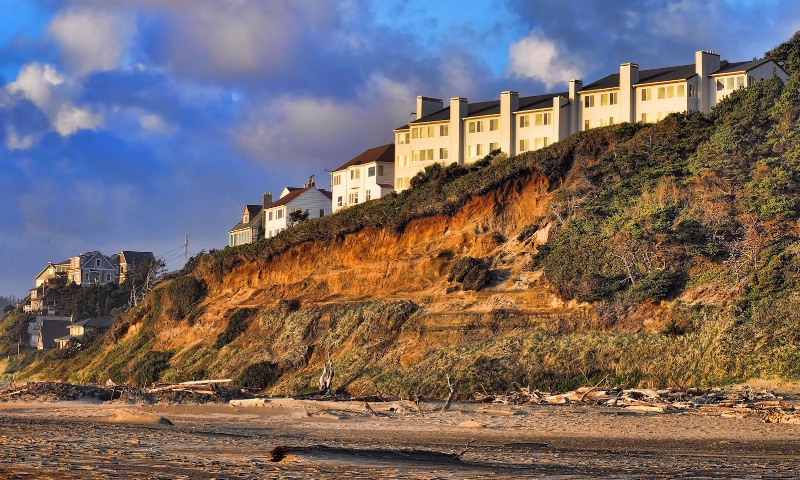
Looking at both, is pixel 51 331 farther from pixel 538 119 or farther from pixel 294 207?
pixel 538 119

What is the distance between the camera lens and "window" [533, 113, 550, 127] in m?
63.3

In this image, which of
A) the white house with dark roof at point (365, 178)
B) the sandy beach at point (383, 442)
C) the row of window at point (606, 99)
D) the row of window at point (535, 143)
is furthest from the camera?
the white house with dark roof at point (365, 178)

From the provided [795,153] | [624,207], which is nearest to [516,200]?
[624,207]

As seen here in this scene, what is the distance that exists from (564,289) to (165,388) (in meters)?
17.1

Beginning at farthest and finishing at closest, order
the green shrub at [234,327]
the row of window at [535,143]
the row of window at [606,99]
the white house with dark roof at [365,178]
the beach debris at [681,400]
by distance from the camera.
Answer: the white house with dark roof at [365,178]
the row of window at [535,143]
the row of window at [606,99]
the green shrub at [234,327]
the beach debris at [681,400]

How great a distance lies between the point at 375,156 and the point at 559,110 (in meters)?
16.7

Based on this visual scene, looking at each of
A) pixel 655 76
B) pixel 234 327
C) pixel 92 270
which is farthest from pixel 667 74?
pixel 92 270

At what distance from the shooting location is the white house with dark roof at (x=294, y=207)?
257 ft

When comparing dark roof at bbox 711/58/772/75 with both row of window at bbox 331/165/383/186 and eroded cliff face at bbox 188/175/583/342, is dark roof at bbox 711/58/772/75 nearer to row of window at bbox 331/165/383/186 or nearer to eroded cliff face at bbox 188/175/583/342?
eroded cliff face at bbox 188/175/583/342

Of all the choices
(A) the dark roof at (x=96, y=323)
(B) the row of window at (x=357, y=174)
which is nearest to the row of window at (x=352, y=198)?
(B) the row of window at (x=357, y=174)

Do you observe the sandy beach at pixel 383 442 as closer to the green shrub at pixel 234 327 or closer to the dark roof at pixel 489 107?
the green shrub at pixel 234 327

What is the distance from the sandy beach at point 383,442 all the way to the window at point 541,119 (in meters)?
36.0

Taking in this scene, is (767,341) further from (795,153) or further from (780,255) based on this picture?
(795,153)

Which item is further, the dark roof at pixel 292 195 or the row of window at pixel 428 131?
the dark roof at pixel 292 195
